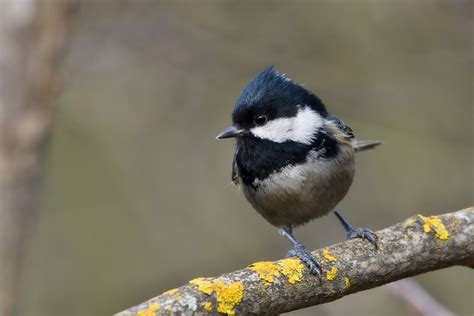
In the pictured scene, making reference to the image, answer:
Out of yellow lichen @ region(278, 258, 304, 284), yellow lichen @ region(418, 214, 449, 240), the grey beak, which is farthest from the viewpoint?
the grey beak

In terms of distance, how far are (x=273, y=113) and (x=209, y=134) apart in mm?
2895

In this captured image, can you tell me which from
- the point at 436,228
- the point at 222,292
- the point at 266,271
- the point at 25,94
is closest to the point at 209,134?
the point at 25,94

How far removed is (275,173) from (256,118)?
Result: 0.33 meters

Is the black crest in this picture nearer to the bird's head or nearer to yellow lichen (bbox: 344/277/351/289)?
the bird's head

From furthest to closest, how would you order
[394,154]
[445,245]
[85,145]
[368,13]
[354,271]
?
[85,145] < [394,154] < [368,13] < [445,245] < [354,271]

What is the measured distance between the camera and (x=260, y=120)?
3988 mm

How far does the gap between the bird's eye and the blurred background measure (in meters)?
2.01

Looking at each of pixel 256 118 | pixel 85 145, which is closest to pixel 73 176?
pixel 85 145

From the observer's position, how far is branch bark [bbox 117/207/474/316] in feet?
7.83

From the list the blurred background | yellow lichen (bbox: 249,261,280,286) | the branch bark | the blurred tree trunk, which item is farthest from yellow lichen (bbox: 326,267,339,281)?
the blurred background

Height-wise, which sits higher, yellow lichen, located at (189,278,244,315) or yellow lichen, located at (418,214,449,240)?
yellow lichen, located at (189,278,244,315)

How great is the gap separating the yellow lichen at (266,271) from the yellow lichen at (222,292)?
0.67 ft

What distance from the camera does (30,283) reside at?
684 centimetres

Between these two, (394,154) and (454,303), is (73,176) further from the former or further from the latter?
(454,303)
